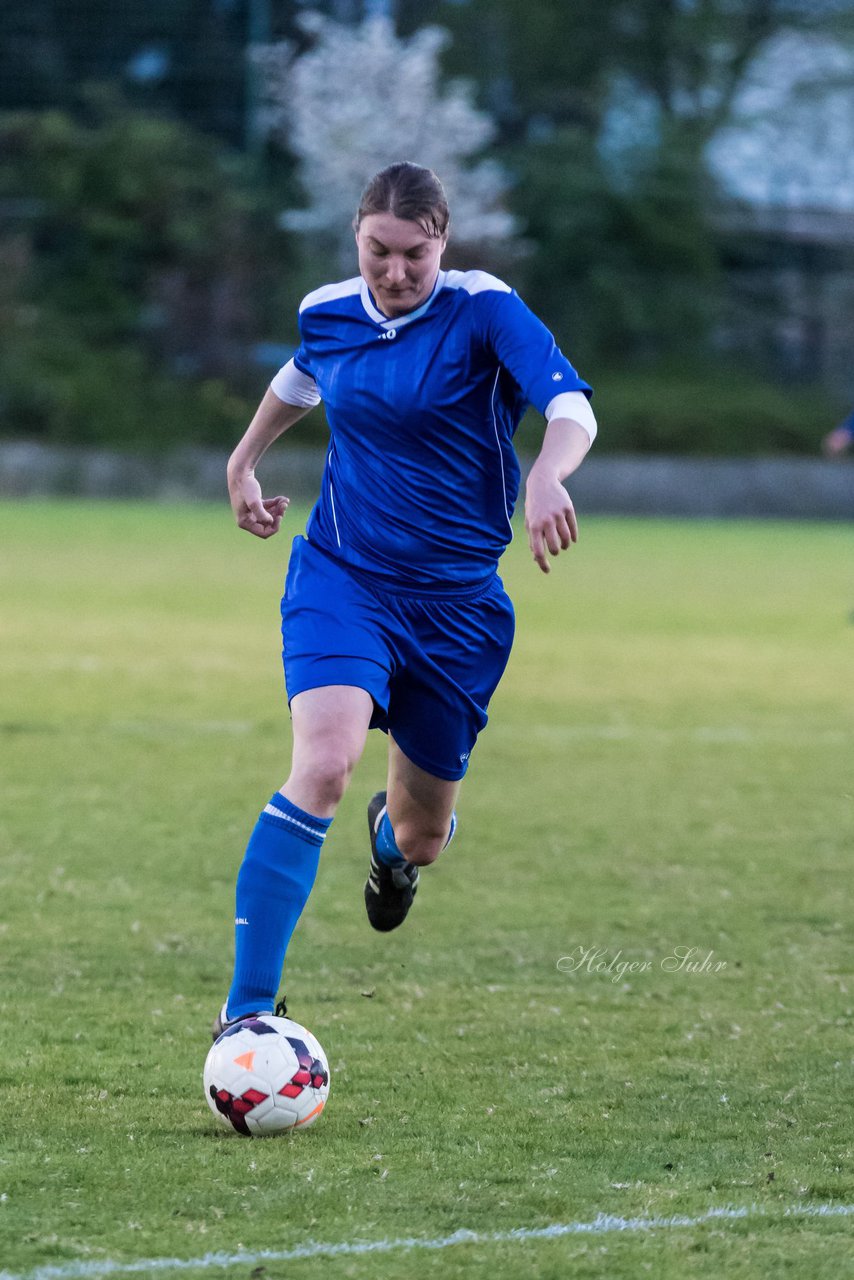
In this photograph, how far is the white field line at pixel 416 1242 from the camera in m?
3.19

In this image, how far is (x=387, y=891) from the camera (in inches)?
228

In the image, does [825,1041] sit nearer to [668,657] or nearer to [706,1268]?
[706,1268]

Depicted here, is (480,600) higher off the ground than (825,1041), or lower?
higher

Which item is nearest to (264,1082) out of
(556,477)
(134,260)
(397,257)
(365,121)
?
(556,477)

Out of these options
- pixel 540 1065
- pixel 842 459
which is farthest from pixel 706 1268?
pixel 842 459

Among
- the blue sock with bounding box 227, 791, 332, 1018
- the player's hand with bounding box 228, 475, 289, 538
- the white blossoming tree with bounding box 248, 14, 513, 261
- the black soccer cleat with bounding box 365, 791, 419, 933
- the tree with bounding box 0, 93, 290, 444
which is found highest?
the player's hand with bounding box 228, 475, 289, 538

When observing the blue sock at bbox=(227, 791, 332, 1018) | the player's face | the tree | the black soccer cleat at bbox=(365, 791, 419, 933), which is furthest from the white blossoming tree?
the blue sock at bbox=(227, 791, 332, 1018)

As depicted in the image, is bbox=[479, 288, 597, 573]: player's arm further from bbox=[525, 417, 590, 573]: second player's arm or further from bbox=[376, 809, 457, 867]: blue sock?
bbox=[376, 809, 457, 867]: blue sock

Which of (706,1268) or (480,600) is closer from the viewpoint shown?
(706,1268)

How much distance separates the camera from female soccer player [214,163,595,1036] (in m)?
4.45

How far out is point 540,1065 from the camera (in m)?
4.62

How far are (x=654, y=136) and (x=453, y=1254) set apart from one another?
149 feet

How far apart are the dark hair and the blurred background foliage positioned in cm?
3576

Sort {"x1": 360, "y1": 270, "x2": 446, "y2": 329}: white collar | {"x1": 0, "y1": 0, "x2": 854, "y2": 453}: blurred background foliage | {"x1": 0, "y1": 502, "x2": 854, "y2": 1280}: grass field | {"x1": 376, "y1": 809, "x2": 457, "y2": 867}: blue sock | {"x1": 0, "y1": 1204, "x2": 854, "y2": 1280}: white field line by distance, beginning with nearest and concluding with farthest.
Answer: {"x1": 0, "y1": 1204, "x2": 854, "y2": 1280}: white field line
{"x1": 0, "y1": 502, "x2": 854, "y2": 1280}: grass field
{"x1": 360, "y1": 270, "x2": 446, "y2": 329}: white collar
{"x1": 376, "y1": 809, "x2": 457, "y2": 867}: blue sock
{"x1": 0, "y1": 0, "x2": 854, "y2": 453}: blurred background foliage
